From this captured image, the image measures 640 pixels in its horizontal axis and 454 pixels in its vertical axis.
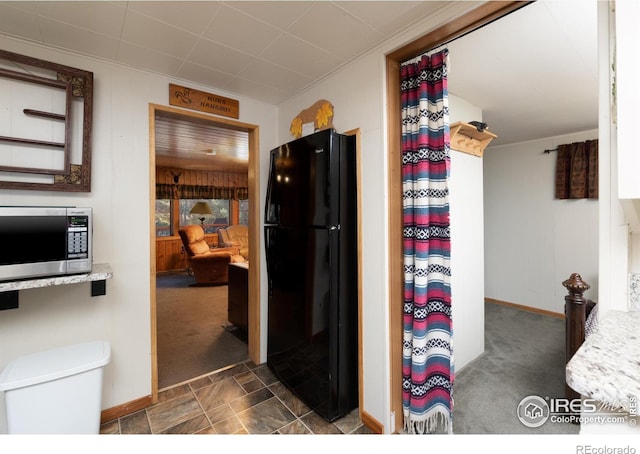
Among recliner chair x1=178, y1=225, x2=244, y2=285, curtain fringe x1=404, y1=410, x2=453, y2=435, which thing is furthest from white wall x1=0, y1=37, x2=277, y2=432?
recliner chair x1=178, y1=225, x2=244, y2=285

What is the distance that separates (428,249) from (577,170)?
351 centimetres

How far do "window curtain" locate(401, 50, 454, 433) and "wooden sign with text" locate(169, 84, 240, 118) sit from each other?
143cm

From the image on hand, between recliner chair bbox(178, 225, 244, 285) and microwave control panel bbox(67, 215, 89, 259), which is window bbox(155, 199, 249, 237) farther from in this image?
microwave control panel bbox(67, 215, 89, 259)

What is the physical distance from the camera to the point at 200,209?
6.89 meters

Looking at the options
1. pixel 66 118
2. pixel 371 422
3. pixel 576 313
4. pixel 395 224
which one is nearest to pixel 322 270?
pixel 395 224

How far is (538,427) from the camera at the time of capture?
1.79 meters

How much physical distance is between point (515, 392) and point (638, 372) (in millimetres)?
1996

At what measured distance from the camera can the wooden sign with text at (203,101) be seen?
6.84 feet

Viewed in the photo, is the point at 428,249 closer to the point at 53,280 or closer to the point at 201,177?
the point at 53,280

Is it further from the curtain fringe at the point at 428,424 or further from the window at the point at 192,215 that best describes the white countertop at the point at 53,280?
the window at the point at 192,215

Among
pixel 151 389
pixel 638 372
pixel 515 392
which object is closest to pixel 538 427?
pixel 515 392

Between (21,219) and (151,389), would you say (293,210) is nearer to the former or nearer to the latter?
(21,219)

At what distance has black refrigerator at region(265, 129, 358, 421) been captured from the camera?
5.80ft

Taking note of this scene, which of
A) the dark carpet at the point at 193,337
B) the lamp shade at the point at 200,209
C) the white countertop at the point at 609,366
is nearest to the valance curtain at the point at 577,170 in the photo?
the white countertop at the point at 609,366
